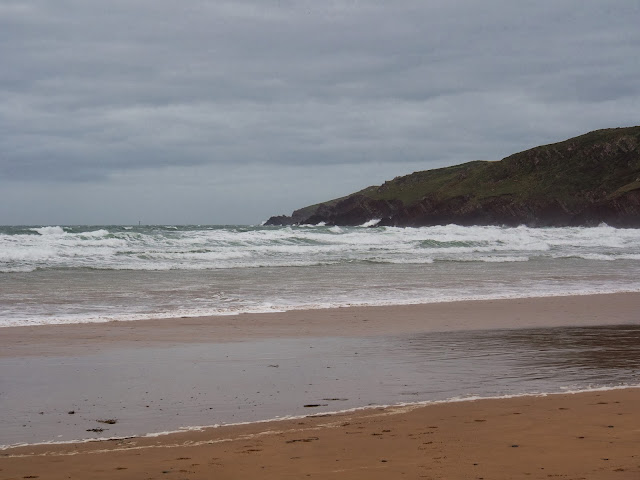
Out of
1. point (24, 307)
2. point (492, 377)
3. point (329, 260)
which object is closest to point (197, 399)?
point (492, 377)

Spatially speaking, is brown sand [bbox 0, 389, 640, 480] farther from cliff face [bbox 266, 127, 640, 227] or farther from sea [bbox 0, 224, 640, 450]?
cliff face [bbox 266, 127, 640, 227]

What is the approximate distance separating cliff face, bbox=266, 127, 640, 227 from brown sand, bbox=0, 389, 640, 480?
82.4 meters

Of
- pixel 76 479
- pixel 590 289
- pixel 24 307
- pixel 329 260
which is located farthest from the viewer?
pixel 329 260

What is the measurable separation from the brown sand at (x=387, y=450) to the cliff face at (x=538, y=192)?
82.4 meters

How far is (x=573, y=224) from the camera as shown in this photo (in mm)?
92312

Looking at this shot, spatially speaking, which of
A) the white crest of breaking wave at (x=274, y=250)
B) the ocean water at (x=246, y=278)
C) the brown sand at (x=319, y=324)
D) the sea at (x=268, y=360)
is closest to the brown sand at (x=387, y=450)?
the sea at (x=268, y=360)

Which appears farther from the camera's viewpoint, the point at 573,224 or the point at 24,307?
the point at 573,224

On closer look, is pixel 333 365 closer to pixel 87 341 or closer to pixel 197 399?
pixel 197 399

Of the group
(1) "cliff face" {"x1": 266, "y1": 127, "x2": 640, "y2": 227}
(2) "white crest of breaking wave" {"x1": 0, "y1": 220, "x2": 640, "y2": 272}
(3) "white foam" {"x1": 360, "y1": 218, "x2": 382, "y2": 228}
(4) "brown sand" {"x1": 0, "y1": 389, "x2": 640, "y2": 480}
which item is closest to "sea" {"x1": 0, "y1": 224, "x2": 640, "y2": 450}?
(4) "brown sand" {"x1": 0, "y1": 389, "x2": 640, "y2": 480}

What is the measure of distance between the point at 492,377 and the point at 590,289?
41.4ft

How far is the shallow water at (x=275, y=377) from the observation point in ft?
21.6

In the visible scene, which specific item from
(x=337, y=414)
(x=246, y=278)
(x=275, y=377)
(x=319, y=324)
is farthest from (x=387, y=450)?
(x=246, y=278)

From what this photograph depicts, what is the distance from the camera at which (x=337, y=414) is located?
6.55m

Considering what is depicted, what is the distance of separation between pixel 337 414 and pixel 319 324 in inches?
256
